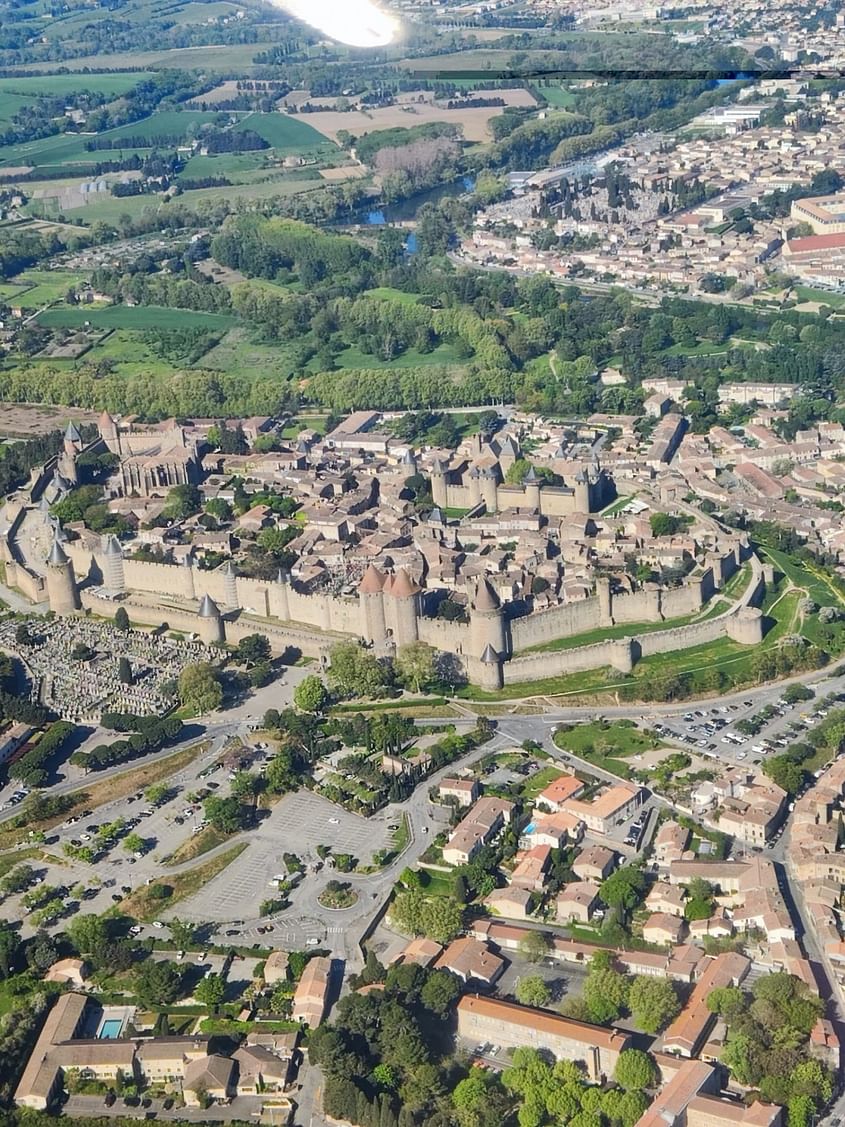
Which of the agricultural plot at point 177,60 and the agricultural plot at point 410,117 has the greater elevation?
the agricultural plot at point 177,60

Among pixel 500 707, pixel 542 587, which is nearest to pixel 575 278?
pixel 542 587

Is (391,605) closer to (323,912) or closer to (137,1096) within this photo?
(323,912)

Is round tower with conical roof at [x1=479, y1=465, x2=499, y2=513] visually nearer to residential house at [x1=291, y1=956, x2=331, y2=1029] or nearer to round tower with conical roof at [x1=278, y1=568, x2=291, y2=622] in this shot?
round tower with conical roof at [x1=278, y1=568, x2=291, y2=622]

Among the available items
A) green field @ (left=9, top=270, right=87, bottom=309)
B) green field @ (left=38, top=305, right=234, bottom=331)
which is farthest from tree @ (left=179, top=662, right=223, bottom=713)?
green field @ (left=9, top=270, right=87, bottom=309)

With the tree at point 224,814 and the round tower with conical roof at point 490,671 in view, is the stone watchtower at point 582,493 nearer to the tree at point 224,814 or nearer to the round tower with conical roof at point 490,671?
the round tower with conical roof at point 490,671

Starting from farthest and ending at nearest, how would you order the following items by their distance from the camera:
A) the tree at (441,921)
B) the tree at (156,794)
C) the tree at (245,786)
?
the tree at (156,794)
the tree at (245,786)
the tree at (441,921)

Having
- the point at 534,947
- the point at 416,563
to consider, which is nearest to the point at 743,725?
the point at 534,947

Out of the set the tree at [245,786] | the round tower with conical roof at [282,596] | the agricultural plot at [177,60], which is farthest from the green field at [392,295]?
the tree at [245,786]
